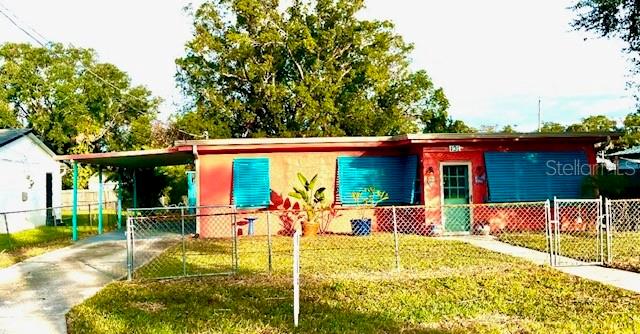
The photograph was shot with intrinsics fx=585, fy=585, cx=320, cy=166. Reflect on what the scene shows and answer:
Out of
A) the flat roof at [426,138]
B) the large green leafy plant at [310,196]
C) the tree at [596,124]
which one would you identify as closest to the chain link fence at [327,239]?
the large green leafy plant at [310,196]

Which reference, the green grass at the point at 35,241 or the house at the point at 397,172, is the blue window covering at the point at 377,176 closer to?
the house at the point at 397,172

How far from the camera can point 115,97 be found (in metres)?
42.7

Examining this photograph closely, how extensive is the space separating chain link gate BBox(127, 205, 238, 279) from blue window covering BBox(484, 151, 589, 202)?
7063 mm

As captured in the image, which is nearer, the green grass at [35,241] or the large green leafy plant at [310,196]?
the green grass at [35,241]

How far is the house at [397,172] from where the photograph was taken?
1552cm

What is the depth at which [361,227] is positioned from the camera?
15.2m

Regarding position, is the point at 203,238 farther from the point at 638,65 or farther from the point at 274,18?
the point at 274,18

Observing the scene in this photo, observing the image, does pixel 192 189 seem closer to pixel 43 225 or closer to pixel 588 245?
pixel 43 225

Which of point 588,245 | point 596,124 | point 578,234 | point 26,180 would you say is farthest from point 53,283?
point 596,124

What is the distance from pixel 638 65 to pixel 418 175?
6844mm

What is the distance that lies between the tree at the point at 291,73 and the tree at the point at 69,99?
10961mm

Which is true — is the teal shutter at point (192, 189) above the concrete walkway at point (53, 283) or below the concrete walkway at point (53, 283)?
above

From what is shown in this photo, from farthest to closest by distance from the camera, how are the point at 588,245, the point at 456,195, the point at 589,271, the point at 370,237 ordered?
the point at 456,195 < the point at 370,237 < the point at 588,245 < the point at 589,271

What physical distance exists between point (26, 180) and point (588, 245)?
714 inches
